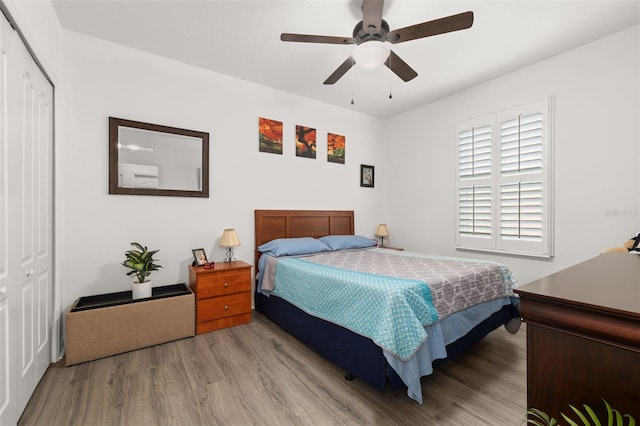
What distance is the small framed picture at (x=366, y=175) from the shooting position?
15.4ft

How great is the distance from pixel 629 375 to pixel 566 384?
0.13 meters

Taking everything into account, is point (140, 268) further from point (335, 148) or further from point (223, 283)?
point (335, 148)

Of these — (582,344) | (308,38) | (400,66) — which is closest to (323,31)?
(308,38)

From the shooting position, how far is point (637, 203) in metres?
2.52

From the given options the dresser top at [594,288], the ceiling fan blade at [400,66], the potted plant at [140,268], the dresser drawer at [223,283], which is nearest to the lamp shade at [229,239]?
the dresser drawer at [223,283]

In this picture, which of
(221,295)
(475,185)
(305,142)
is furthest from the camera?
(305,142)

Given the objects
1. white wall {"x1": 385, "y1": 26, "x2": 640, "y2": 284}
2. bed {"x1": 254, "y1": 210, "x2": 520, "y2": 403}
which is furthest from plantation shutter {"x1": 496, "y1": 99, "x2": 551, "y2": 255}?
bed {"x1": 254, "y1": 210, "x2": 520, "y2": 403}

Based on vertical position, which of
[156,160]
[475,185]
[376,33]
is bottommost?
[475,185]

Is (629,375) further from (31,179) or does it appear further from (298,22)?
(31,179)

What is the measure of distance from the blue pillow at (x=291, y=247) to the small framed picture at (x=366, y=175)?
162 cm

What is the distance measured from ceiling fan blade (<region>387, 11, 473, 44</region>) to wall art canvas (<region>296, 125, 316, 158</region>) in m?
2.01

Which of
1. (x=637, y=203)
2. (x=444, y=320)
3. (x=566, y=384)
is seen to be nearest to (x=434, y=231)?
(x=637, y=203)

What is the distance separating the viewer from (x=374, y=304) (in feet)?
5.98

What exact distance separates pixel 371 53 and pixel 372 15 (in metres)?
0.27
